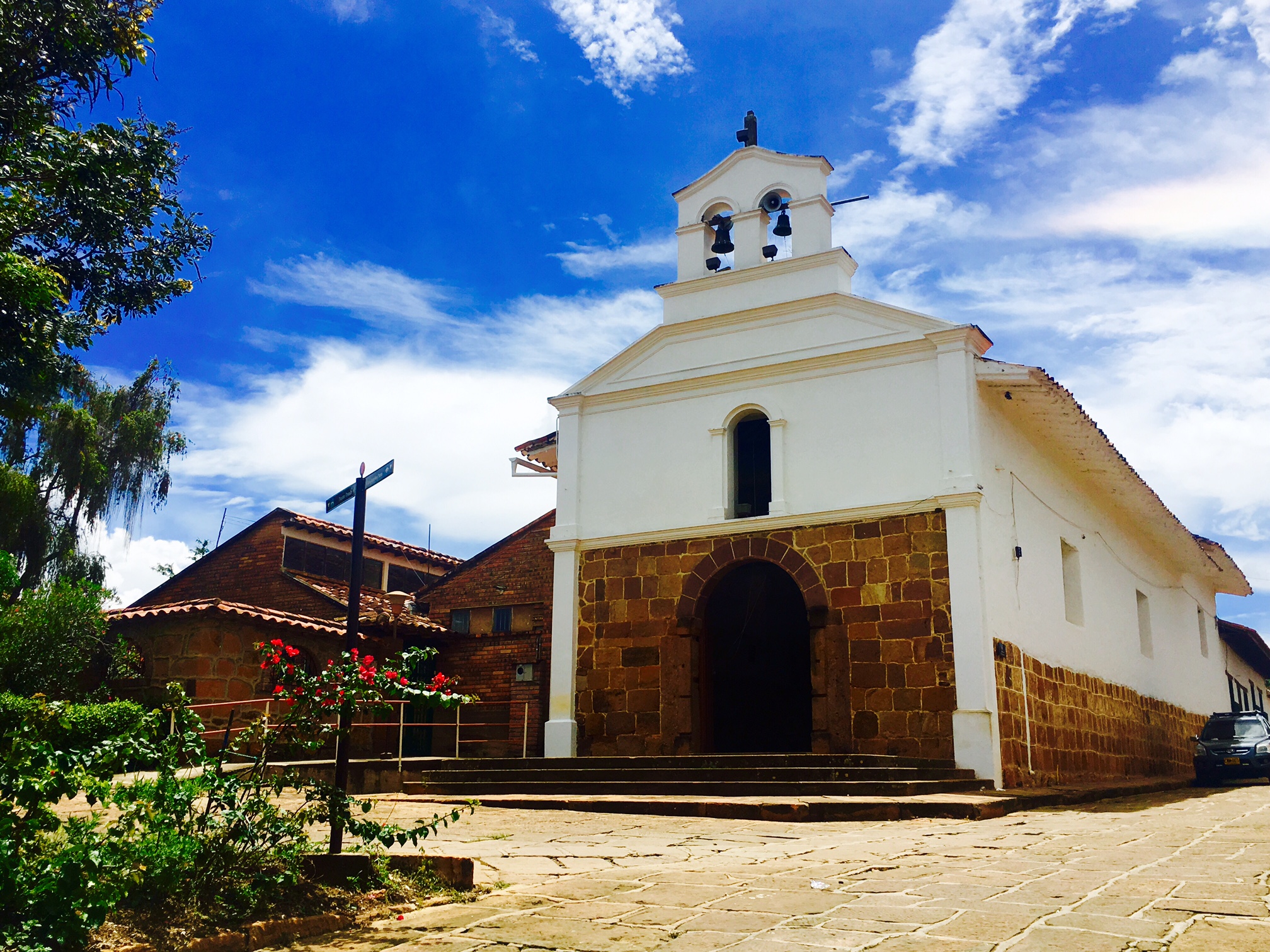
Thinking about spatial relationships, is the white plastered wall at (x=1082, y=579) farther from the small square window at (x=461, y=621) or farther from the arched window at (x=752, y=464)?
the small square window at (x=461, y=621)

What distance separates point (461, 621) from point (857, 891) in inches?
626

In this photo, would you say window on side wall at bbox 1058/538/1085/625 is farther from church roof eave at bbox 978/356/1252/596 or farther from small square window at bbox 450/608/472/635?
small square window at bbox 450/608/472/635

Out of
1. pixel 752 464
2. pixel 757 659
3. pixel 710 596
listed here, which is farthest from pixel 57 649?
pixel 752 464

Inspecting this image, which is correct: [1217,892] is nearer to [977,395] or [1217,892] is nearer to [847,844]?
[847,844]

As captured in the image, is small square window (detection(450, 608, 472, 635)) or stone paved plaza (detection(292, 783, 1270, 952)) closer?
stone paved plaza (detection(292, 783, 1270, 952))

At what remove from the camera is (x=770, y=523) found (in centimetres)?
1432

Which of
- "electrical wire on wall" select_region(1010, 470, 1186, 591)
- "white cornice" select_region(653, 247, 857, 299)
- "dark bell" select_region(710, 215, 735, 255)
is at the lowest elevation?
"electrical wire on wall" select_region(1010, 470, 1186, 591)

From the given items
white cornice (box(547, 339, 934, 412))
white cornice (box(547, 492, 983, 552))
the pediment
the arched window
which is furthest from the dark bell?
white cornice (box(547, 492, 983, 552))

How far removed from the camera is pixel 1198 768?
18.1 m

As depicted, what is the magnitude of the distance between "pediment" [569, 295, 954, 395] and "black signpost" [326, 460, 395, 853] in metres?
9.20

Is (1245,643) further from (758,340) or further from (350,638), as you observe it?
(350,638)

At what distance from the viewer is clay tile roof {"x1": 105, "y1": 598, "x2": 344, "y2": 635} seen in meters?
16.1

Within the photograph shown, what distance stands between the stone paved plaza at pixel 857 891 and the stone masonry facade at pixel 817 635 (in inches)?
163

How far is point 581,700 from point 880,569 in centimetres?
448
